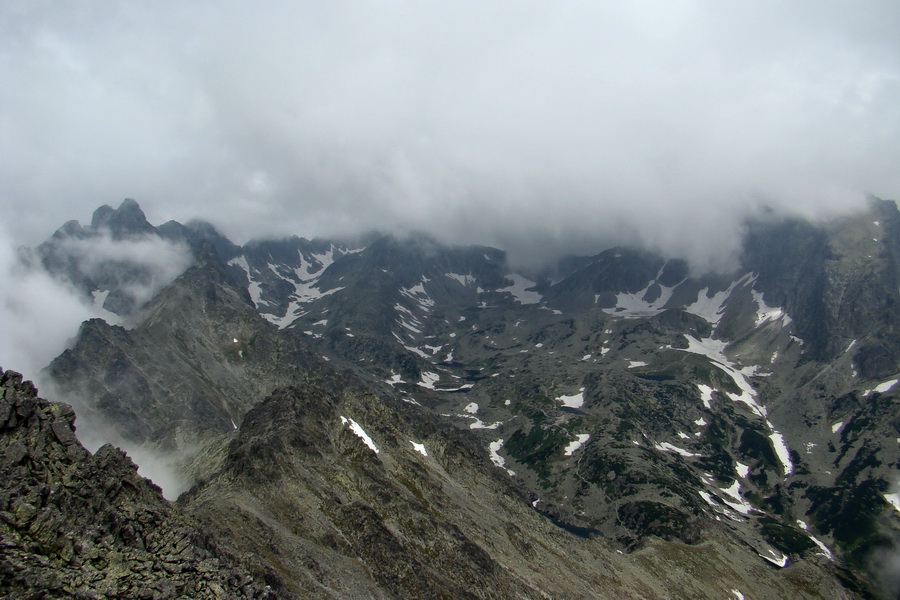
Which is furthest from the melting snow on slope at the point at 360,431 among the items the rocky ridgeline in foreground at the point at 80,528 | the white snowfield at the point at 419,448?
the rocky ridgeline in foreground at the point at 80,528

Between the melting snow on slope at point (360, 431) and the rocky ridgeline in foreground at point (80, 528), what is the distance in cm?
7777

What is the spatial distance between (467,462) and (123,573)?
129881 millimetres

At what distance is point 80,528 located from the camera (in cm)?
4231

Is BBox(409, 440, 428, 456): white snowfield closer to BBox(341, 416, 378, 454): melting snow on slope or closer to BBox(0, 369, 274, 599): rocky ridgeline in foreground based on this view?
BBox(341, 416, 378, 454): melting snow on slope

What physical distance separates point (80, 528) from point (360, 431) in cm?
9690

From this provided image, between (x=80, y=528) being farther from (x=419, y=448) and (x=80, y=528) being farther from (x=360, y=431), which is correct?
(x=419, y=448)

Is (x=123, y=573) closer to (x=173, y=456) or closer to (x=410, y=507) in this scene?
(x=410, y=507)

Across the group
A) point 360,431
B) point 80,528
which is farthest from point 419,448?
point 80,528

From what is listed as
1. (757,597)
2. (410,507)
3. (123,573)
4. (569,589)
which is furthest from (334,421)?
(757,597)

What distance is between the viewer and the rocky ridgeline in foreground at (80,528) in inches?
1441

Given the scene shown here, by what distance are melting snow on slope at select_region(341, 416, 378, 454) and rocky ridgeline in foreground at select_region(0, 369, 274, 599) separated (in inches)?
3062

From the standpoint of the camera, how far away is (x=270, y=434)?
4515 inches

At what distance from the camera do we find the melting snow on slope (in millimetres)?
133775

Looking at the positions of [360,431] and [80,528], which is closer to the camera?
[80,528]
